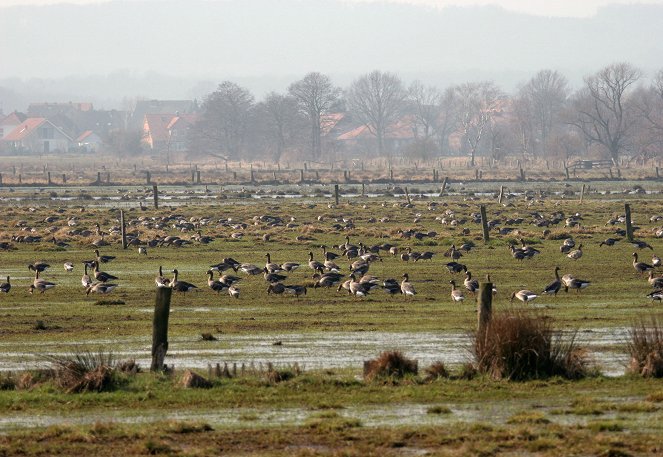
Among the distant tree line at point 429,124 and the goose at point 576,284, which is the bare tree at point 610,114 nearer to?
the distant tree line at point 429,124

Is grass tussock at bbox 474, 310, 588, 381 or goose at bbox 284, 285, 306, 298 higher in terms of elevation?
grass tussock at bbox 474, 310, 588, 381

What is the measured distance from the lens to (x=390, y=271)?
124 feet

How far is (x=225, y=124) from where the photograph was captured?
169375 mm

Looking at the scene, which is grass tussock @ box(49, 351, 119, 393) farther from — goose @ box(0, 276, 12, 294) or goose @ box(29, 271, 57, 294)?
goose @ box(29, 271, 57, 294)

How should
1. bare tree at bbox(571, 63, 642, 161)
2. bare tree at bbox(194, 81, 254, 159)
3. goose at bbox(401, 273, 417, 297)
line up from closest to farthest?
goose at bbox(401, 273, 417, 297)
bare tree at bbox(571, 63, 642, 161)
bare tree at bbox(194, 81, 254, 159)

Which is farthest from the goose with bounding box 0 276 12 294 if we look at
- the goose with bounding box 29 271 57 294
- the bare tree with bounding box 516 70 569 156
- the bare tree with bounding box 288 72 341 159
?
the bare tree with bounding box 516 70 569 156

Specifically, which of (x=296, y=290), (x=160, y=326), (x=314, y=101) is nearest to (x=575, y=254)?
(x=296, y=290)

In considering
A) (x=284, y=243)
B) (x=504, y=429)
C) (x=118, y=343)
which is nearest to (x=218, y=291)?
(x=118, y=343)

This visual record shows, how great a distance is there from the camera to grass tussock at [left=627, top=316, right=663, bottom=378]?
59.0 feet

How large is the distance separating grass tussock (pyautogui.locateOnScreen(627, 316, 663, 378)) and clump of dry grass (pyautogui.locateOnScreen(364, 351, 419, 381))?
324 cm

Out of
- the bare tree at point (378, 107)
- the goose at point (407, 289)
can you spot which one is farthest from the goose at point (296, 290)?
the bare tree at point (378, 107)

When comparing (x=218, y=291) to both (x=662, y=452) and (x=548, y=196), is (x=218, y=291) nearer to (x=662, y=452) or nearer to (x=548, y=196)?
(x=662, y=452)

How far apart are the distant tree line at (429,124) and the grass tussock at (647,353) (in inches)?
4672

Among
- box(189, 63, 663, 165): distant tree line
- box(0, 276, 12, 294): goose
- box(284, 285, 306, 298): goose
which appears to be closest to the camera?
box(284, 285, 306, 298): goose
